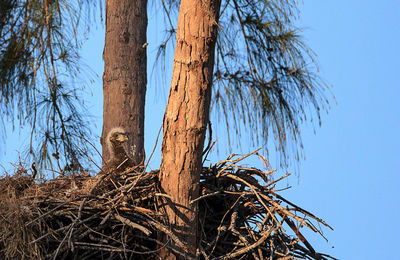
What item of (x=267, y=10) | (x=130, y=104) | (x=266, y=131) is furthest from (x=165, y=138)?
(x=267, y=10)

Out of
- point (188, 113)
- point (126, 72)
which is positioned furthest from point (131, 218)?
point (126, 72)

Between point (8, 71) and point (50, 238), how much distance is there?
264 cm

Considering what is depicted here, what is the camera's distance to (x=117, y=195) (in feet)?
8.65

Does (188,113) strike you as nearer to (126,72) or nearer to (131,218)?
(131,218)

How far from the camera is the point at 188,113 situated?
256cm

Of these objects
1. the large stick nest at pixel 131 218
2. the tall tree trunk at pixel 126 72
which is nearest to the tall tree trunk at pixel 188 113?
the large stick nest at pixel 131 218

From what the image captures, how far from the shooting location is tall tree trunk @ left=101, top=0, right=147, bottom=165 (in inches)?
143

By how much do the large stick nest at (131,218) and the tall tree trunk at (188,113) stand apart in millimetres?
73

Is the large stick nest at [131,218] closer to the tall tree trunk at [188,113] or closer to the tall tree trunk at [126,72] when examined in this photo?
the tall tree trunk at [188,113]

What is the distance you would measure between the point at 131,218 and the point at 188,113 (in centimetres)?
55

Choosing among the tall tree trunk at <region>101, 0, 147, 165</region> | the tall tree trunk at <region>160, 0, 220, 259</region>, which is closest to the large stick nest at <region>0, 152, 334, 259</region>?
the tall tree trunk at <region>160, 0, 220, 259</region>

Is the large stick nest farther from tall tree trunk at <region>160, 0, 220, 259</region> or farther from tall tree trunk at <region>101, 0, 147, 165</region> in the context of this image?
tall tree trunk at <region>101, 0, 147, 165</region>

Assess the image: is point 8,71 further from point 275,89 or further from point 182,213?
point 182,213

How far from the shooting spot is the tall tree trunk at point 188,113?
2566mm
